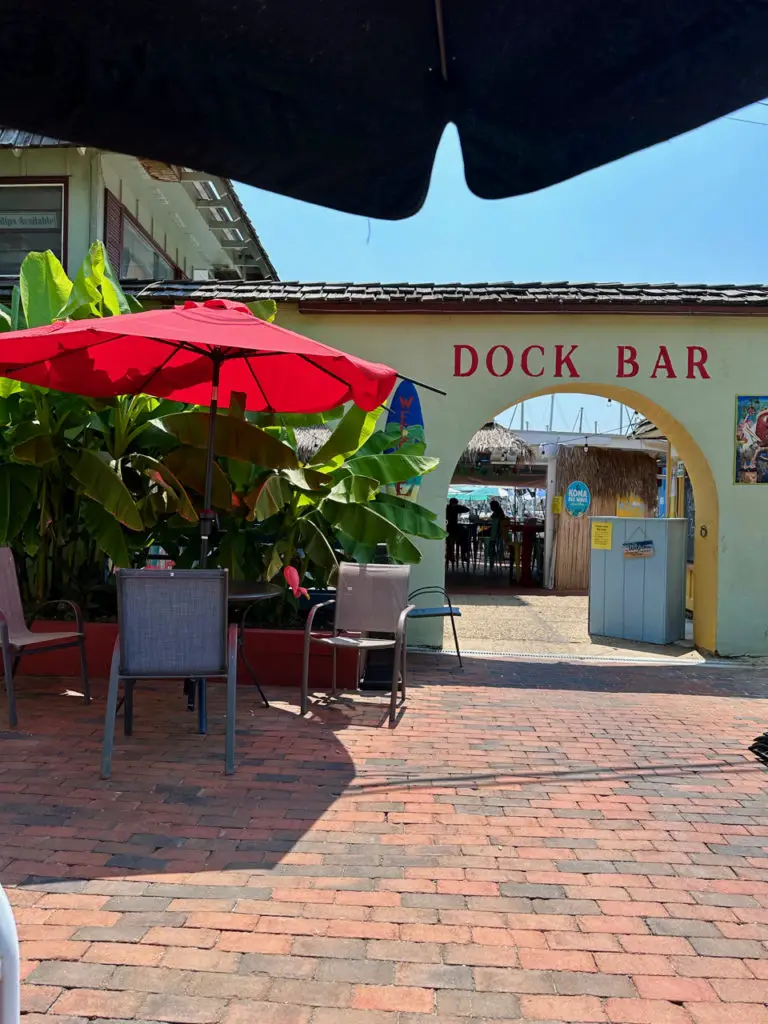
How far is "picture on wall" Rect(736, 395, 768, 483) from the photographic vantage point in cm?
927

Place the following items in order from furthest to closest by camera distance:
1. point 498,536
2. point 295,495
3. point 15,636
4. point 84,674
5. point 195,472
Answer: point 498,536, point 295,495, point 195,472, point 84,674, point 15,636

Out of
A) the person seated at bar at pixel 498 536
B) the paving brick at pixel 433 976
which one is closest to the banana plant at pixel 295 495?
the paving brick at pixel 433 976

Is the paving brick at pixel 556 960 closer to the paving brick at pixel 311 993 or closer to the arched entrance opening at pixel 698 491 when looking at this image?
the paving brick at pixel 311 993

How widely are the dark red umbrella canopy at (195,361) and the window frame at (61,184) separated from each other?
631 centimetres

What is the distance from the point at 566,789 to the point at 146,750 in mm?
2514

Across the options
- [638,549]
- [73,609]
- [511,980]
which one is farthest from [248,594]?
[638,549]

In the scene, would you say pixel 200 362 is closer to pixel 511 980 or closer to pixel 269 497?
pixel 269 497

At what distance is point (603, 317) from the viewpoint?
368 inches

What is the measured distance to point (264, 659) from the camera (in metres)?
6.95

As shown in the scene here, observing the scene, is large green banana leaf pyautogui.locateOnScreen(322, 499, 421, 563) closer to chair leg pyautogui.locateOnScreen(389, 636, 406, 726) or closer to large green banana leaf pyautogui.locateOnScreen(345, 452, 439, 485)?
large green banana leaf pyautogui.locateOnScreen(345, 452, 439, 485)

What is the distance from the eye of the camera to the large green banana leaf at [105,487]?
584 centimetres

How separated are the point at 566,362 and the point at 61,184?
7.60m

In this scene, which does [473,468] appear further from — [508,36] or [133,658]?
[508,36]

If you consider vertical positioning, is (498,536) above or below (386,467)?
below
